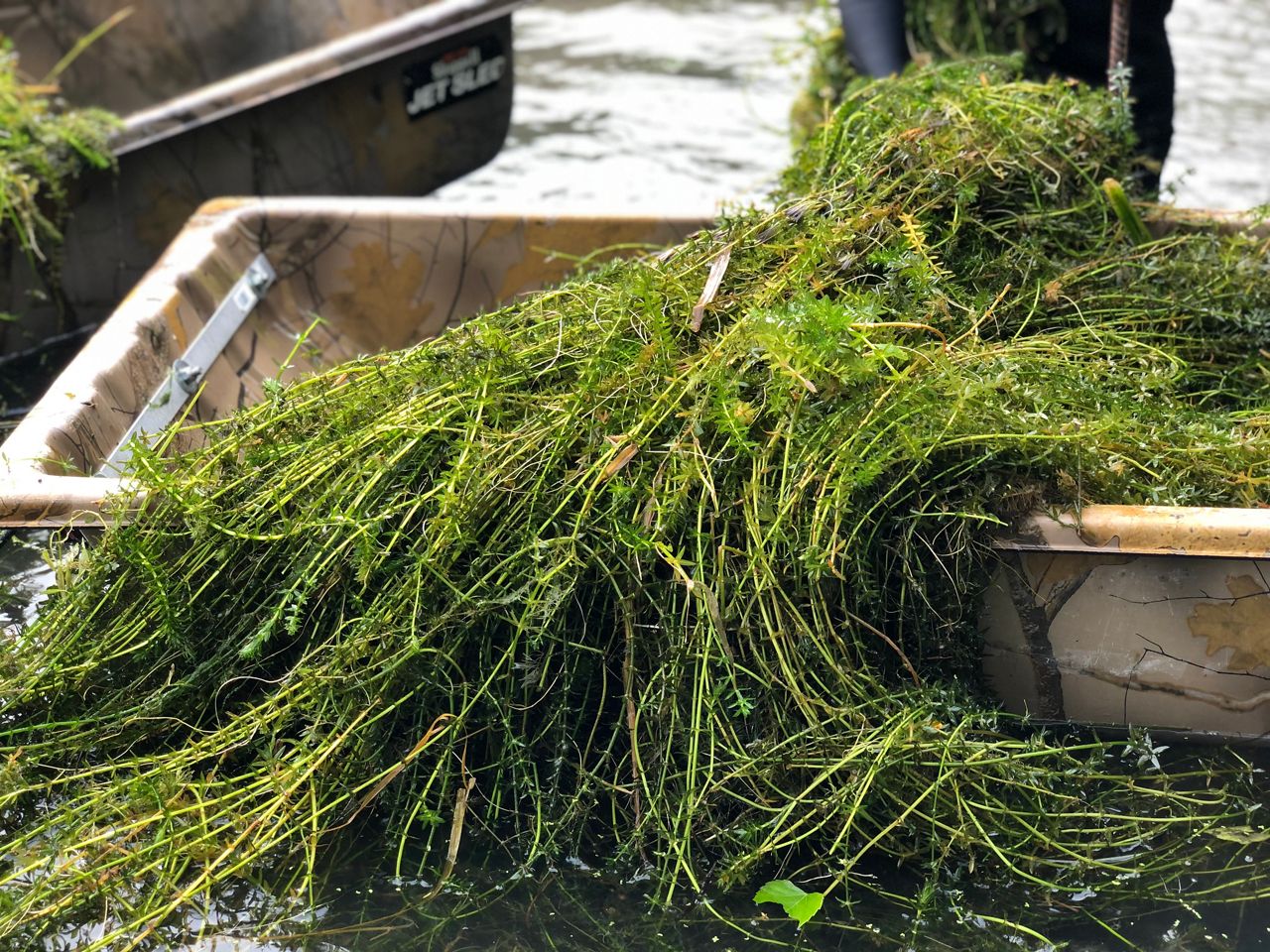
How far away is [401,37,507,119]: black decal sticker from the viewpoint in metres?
3.60

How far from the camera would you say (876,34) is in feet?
9.70

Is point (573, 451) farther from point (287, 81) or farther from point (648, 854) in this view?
point (287, 81)

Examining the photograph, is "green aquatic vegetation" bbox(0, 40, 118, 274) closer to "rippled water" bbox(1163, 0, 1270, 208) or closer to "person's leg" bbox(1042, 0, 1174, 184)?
"person's leg" bbox(1042, 0, 1174, 184)

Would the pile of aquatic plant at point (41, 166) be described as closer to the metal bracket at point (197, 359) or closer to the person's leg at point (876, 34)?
the metal bracket at point (197, 359)

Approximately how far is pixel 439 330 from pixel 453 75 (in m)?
1.16

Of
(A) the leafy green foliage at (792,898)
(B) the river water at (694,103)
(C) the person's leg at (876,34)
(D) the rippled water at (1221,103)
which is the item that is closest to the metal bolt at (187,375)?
(B) the river water at (694,103)

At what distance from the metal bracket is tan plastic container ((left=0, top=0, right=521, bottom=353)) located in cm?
61

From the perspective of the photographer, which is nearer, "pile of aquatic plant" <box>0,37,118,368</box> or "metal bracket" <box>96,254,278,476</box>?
"metal bracket" <box>96,254,278,476</box>

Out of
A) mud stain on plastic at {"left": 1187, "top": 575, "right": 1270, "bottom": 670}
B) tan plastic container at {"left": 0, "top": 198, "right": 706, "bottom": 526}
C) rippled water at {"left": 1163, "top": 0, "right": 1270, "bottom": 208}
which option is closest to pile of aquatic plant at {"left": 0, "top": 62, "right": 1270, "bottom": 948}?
mud stain on plastic at {"left": 1187, "top": 575, "right": 1270, "bottom": 670}

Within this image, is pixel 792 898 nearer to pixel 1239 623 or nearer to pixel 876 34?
pixel 1239 623

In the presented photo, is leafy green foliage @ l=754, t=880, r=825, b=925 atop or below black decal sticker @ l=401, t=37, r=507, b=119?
below

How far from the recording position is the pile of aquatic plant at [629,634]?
1.63 meters

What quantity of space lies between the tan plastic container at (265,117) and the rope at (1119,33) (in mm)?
1654

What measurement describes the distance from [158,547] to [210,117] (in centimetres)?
173
